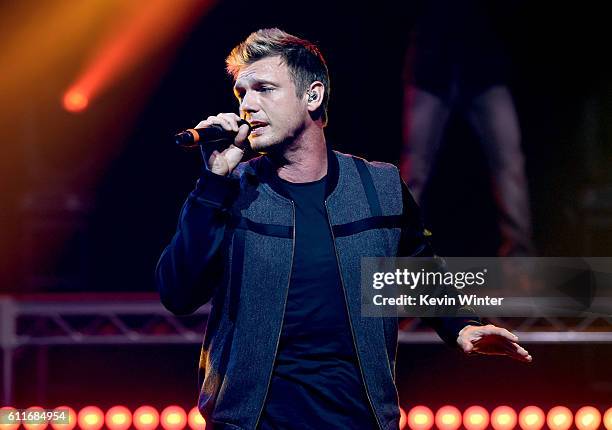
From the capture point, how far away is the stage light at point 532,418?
3.23 meters

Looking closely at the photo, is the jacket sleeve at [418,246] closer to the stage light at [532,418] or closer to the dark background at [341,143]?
the stage light at [532,418]

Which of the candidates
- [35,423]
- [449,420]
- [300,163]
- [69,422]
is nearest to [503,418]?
[449,420]

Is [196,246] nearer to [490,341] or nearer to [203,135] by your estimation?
[203,135]

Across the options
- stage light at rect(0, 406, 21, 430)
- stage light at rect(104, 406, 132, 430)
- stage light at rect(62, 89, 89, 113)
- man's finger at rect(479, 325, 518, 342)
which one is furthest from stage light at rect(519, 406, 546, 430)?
stage light at rect(62, 89, 89, 113)

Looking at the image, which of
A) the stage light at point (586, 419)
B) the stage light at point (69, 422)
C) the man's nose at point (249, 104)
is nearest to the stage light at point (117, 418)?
the stage light at point (69, 422)

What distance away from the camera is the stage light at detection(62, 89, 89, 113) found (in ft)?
14.5

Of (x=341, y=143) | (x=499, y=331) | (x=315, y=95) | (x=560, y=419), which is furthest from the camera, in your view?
(x=341, y=143)

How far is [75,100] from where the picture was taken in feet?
14.5

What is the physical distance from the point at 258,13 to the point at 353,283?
2.47 meters

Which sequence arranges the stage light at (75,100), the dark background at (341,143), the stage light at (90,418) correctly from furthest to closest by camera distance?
1. the stage light at (75,100)
2. the dark background at (341,143)
3. the stage light at (90,418)

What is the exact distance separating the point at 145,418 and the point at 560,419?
1.69 m

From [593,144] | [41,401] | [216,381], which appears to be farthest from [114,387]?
[593,144]

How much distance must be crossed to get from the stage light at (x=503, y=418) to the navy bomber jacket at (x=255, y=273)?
4.04ft

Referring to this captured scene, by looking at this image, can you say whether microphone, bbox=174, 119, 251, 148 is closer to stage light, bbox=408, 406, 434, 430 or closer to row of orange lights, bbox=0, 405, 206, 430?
row of orange lights, bbox=0, 405, 206, 430
